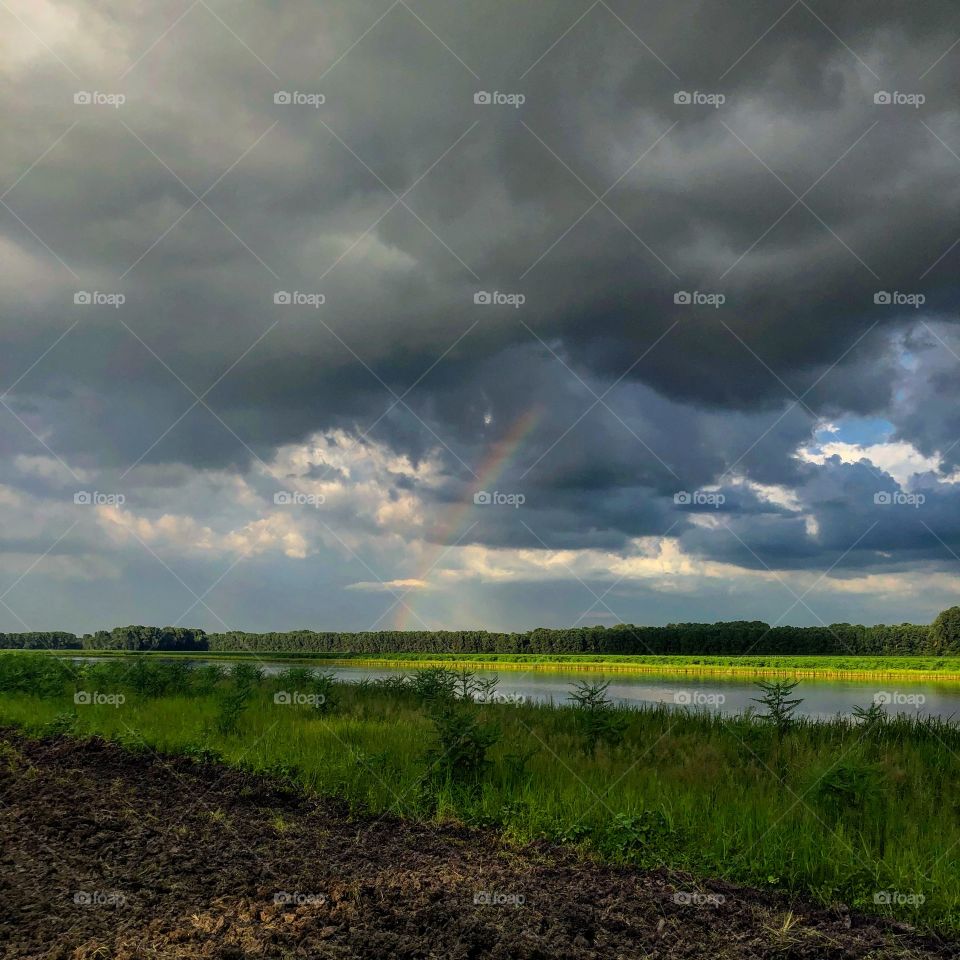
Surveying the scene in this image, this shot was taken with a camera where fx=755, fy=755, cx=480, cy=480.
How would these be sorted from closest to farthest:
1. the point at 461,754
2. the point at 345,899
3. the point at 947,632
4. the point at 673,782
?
1. the point at 345,899
2. the point at 673,782
3. the point at 461,754
4. the point at 947,632

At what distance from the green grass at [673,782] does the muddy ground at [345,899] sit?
0.58 meters

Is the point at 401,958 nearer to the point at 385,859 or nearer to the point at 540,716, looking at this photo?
the point at 385,859

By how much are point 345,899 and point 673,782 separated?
5015 mm

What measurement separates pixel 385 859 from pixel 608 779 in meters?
3.30

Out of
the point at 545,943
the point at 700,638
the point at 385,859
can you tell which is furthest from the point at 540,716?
the point at 700,638

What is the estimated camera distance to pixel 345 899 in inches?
245

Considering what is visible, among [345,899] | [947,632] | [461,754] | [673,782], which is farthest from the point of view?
[947,632]

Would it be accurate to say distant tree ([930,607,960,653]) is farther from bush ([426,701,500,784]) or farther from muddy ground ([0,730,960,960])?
muddy ground ([0,730,960,960])

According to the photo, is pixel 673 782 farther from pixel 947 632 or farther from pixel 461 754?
pixel 947 632

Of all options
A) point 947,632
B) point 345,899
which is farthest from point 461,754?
point 947,632

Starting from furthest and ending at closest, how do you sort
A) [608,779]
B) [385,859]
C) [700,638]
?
[700,638] → [608,779] → [385,859]

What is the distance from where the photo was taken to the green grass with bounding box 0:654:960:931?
747 centimetres

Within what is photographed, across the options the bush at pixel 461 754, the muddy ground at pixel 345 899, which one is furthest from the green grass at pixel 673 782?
the muddy ground at pixel 345 899

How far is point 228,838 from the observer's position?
8.54 m
